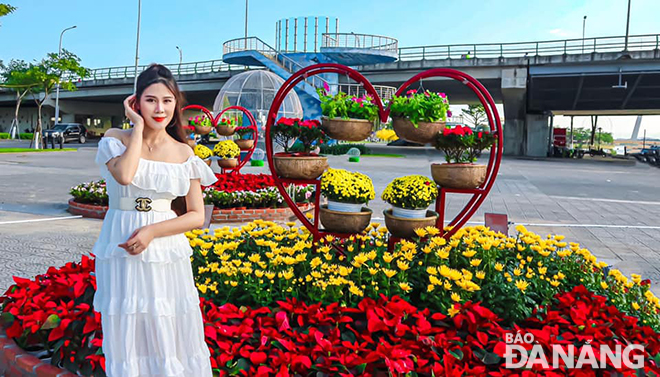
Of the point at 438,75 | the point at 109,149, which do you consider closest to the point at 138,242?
the point at 109,149

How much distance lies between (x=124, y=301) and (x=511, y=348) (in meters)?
2.17

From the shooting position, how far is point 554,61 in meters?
32.0

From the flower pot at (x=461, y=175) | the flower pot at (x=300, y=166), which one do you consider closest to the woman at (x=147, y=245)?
the flower pot at (x=300, y=166)

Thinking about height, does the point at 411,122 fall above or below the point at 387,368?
above

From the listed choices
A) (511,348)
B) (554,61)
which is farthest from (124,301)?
(554,61)

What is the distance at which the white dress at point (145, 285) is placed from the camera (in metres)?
2.21

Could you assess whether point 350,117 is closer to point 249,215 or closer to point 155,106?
point 155,106

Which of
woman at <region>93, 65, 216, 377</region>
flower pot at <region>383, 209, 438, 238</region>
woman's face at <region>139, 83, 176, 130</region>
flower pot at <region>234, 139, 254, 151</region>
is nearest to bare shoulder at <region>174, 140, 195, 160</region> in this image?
woman at <region>93, 65, 216, 377</region>

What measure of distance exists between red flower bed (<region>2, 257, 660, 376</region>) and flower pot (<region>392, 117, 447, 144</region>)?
1.67 meters

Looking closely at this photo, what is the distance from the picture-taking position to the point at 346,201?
4.54 m

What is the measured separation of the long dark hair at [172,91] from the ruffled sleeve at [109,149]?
22 centimetres

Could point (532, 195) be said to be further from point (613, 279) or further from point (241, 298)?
point (241, 298)

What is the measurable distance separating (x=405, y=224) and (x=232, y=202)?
5.29 metres

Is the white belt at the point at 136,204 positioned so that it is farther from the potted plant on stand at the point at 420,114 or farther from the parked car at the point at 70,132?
the parked car at the point at 70,132
